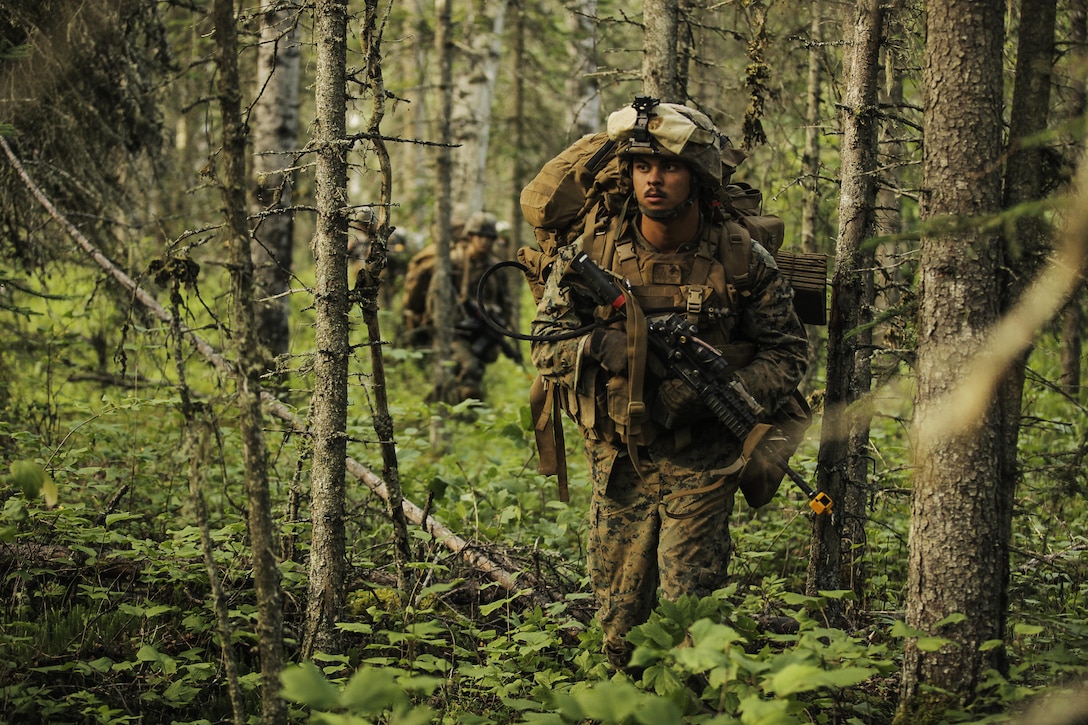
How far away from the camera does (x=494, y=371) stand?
16.2 metres

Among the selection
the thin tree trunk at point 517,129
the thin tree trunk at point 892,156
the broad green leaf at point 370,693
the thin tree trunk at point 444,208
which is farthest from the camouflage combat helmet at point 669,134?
the thin tree trunk at point 517,129

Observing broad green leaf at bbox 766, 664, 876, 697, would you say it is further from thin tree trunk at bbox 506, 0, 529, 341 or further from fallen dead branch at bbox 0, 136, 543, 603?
thin tree trunk at bbox 506, 0, 529, 341

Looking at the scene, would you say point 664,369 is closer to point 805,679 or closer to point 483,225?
point 805,679

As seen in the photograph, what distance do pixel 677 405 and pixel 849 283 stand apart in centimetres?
117

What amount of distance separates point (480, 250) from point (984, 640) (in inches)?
432

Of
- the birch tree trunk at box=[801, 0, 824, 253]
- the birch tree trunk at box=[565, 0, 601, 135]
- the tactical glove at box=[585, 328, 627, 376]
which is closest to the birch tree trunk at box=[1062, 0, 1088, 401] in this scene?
the tactical glove at box=[585, 328, 627, 376]

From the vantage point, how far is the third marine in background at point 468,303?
1365 centimetres

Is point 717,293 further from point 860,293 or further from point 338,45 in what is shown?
point 338,45

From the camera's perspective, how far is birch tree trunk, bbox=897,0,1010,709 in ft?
11.5

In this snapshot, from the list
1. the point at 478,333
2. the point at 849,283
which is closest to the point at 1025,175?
the point at 849,283

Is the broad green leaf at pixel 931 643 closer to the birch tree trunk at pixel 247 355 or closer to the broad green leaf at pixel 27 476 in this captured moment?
the birch tree trunk at pixel 247 355

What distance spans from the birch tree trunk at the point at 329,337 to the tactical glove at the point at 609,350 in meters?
1.14

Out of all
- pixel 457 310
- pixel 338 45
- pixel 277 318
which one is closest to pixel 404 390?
pixel 457 310

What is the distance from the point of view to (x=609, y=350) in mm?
4496
